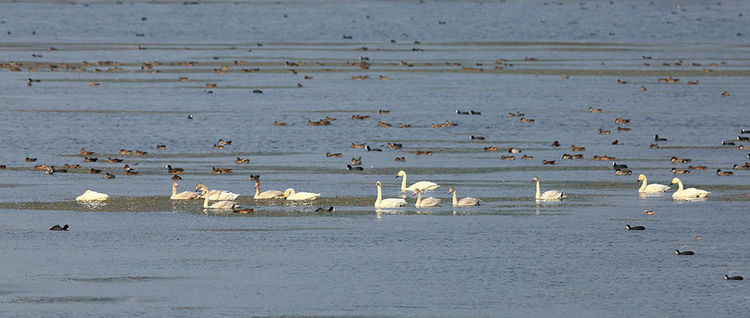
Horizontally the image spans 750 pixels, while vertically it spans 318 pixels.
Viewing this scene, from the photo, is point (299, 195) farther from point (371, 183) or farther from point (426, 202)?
point (371, 183)

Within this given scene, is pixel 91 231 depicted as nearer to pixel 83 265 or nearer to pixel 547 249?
pixel 83 265

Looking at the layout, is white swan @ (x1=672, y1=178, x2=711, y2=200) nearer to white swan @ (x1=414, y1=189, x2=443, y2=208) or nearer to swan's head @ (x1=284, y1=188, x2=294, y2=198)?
white swan @ (x1=414, y1=189, x2=443, y2=208)

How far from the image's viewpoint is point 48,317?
20.5 metres

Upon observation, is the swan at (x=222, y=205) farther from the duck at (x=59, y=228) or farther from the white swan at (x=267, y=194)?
the duck at (x=59, y=228)

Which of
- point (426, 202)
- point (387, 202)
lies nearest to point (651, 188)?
point (426, 202)

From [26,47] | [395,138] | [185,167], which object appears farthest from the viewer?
[26,47]

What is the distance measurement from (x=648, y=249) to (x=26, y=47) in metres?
65.8

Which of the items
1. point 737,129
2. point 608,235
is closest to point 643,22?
point 737,129

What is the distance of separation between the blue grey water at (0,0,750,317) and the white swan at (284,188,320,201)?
28 centimetres

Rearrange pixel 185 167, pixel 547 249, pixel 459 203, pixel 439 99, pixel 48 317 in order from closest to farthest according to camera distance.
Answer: pixel 48 317 → pixel 547 249 → pixel 459 203 → pixel 185 167 → pixel 439 99

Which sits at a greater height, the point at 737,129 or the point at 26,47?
the point at 26,47

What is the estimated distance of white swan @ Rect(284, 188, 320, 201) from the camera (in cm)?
3164

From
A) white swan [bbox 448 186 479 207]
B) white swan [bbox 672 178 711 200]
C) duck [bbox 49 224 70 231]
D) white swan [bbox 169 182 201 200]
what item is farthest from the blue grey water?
white swan [bbox 672 178 711 200]

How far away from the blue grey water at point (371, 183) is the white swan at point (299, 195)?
28cm
